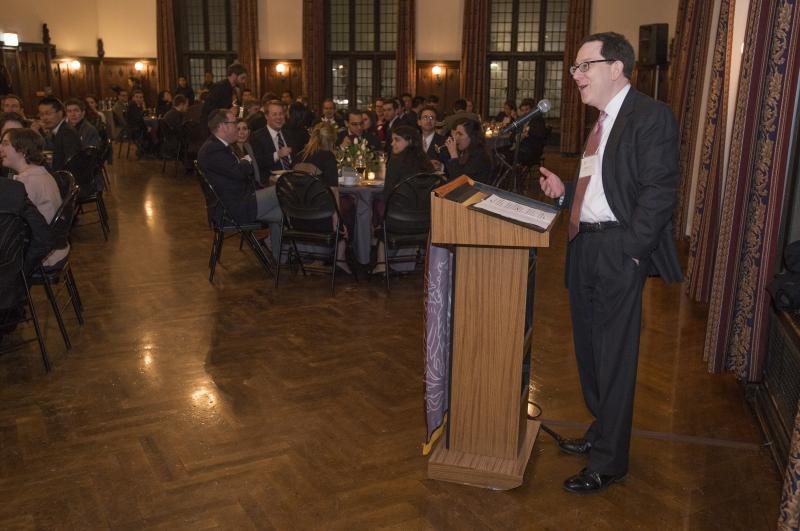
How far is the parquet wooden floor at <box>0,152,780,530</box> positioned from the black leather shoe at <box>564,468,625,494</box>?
0.03 meters

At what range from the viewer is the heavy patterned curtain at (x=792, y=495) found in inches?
80.8

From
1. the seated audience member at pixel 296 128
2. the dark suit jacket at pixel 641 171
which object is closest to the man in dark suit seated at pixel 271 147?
the seated audience member at pixel 296 128

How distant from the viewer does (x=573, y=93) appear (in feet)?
56.5

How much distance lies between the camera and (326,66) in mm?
18875

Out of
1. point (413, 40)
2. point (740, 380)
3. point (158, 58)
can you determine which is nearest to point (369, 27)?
point (413, 40)

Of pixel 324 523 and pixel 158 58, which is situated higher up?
pixel 158 58

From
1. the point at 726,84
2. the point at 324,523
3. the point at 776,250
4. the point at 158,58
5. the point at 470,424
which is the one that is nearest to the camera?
the point at 324,523

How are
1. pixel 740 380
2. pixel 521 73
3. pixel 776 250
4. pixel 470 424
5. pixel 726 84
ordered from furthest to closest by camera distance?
pixel 521 73 → pixel 726 84 → pixel 740 380 → pixel 776 250 → pixel 470 424

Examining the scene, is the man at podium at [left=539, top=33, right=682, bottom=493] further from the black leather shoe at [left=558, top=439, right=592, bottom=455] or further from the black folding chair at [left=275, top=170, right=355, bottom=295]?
the black folding chair at [left=275, top=170, right=355, bottom=295]

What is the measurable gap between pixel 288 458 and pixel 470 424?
81 cm

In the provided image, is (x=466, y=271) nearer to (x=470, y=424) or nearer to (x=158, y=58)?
(x=470, y=424)

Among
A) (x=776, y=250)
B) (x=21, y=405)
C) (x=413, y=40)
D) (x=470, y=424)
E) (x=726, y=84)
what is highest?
(x=413, y=40)

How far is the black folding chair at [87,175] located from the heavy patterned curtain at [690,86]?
5.55 m

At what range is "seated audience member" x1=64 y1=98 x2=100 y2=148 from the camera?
837 centimetres
